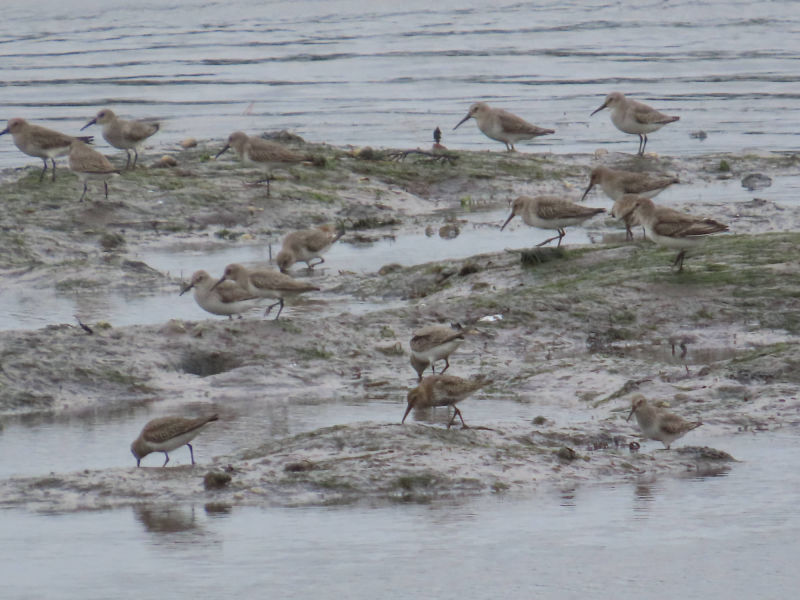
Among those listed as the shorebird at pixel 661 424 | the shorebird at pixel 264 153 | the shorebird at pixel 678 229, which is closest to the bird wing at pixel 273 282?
the shorebird at pixel 678 229

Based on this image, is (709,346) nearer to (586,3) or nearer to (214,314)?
(214,314)

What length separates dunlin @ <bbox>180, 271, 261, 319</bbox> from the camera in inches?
475

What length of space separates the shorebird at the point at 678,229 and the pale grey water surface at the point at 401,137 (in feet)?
11.0

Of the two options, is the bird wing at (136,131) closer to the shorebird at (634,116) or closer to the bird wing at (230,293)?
the shorebird at (634,116)

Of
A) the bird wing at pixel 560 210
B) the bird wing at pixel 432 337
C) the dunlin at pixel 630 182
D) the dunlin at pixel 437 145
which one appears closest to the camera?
the bird wing at pixel 432 337

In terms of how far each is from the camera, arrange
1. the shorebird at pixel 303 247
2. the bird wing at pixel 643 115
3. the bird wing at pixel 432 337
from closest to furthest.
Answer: the bird wing at pixel 432 337, the shorebird at pixel 303 247, the bird wing at pixel 643 115

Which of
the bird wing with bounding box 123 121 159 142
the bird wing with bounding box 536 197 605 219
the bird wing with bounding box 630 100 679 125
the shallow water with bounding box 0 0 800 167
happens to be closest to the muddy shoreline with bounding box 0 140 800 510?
the bird wing with bounding box 536 197 605 219

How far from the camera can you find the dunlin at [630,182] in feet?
52.9

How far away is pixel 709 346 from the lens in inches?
444

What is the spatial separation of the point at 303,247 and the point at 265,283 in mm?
2390

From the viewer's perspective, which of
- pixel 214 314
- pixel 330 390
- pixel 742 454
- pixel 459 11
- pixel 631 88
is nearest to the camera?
pixel 742 454

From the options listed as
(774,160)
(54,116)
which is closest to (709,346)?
(774,160)

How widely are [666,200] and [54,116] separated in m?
12.6

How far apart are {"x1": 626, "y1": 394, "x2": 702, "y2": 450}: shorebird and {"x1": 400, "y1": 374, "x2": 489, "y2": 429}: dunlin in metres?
1.08
